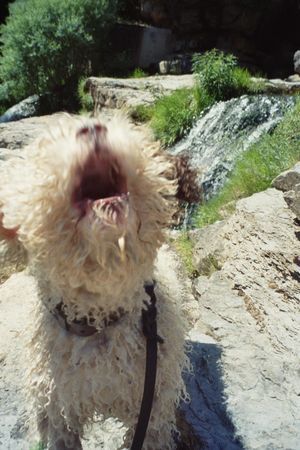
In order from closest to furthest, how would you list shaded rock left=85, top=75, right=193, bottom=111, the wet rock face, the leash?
the leash < shaded rock left=85, top=75, right=193, bottom=111 < the wet rock face

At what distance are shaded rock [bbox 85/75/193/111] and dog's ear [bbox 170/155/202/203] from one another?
24.6 ft

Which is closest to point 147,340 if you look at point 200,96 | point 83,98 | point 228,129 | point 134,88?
point 228,129

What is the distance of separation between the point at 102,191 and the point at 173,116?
7125mm

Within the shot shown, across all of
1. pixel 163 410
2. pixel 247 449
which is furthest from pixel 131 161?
pixel 247 449

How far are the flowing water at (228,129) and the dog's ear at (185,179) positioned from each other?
480 cm

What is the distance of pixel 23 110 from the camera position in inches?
522

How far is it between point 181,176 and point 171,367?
31.7 inches

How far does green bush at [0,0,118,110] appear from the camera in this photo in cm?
1287

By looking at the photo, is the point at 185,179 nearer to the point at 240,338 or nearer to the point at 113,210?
the point at 113,210

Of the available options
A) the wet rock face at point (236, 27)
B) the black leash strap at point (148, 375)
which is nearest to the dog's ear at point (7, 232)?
the black leash strap at point (148, 375)

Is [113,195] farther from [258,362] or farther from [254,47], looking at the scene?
[254,47]

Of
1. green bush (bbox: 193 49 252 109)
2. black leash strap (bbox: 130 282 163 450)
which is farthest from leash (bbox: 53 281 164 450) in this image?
green bush (bbox: 193 49 252 109)

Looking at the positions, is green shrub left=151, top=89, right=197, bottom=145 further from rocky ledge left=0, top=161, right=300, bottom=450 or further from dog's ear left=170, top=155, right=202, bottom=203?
dog's ear left=170, top=155, right=202, bottom=203

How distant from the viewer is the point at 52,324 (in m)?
2.11
